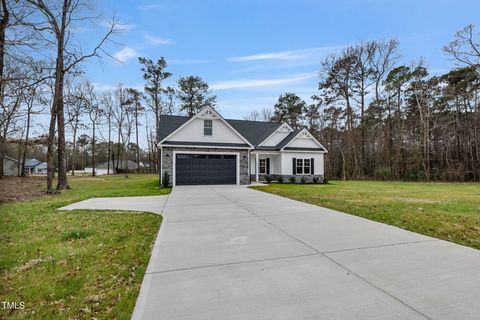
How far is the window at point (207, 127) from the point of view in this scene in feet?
58.4

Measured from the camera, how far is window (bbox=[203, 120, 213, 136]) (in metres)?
17.8

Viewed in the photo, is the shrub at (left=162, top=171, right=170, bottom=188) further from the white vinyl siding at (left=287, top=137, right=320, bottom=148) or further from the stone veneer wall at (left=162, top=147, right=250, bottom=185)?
the white vinyl siding at (left=287, top=137, right=320, bottom=148)

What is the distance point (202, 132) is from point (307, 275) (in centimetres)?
1533

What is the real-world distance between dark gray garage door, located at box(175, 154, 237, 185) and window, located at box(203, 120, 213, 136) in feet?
5.28

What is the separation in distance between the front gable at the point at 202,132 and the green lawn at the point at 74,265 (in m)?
10.9

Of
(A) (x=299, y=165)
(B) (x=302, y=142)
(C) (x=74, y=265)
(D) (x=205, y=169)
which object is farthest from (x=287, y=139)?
(C) (x=74, y=265)

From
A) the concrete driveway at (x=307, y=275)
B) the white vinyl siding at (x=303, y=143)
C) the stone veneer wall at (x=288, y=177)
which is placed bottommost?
the concrete driveway at (x=307, y=275)

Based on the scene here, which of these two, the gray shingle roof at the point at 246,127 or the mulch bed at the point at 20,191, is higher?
Answer: the gray shingle roof at the point at 246,127

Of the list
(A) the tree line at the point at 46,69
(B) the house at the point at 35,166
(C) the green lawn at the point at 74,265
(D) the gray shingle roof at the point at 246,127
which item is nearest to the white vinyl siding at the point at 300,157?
(D) the gray shingle roof at the point at 246,127

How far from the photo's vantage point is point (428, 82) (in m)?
25.6

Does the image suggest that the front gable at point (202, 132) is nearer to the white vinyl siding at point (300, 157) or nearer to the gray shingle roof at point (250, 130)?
the gray shingle roof at point (250, 130)

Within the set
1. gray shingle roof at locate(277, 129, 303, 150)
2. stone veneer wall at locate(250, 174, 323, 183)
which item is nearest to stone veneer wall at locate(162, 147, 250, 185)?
stone veneer wall at locate(250, 174, 323, 183)

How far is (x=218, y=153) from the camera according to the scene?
1762cm

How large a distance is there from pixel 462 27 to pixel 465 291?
28723 millimetres
